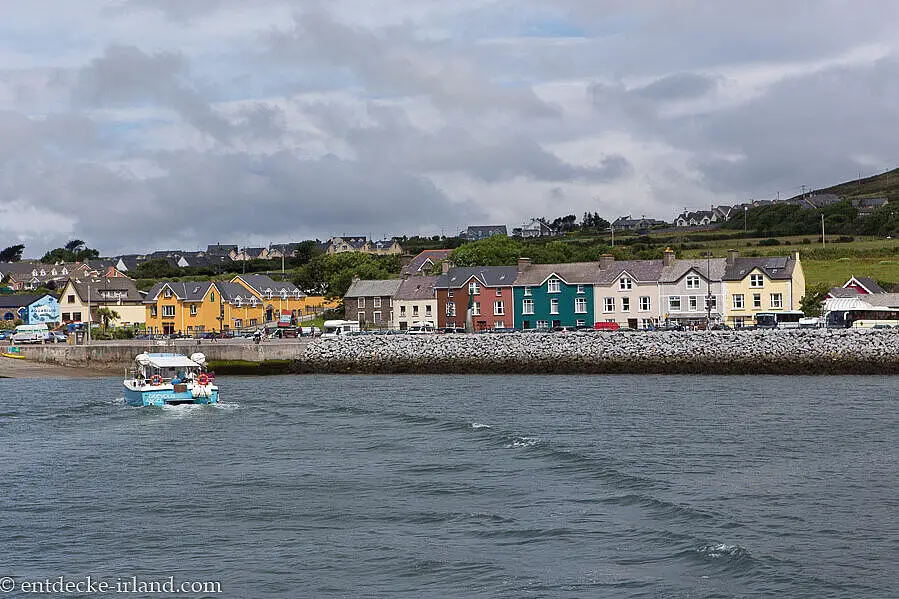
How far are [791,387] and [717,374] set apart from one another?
10239 mm

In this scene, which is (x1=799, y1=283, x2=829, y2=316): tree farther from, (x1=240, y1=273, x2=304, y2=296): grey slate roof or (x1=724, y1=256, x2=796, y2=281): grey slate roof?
(x1=240, y1=273, x2=304, y2=296): grey slate roof

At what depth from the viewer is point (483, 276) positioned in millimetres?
92625

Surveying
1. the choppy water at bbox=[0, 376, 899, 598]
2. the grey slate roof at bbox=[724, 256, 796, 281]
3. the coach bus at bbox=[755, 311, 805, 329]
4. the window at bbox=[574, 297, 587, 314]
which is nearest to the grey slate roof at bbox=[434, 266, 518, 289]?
the window at bbox=[574, 297, 587, 314]

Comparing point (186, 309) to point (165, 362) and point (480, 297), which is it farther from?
point (165, 362)

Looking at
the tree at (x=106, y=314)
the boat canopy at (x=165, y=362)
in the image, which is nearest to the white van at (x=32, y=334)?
the tree at (x=106, y=314)

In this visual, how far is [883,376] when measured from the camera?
57938 mm

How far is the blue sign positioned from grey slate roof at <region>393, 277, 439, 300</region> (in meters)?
38.1

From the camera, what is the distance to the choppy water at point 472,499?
778 inches

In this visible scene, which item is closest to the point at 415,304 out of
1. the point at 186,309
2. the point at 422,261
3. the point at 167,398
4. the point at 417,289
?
the point at 417,289

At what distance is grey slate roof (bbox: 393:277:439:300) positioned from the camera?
98.4 m

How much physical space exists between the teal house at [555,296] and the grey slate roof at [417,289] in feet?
32.8

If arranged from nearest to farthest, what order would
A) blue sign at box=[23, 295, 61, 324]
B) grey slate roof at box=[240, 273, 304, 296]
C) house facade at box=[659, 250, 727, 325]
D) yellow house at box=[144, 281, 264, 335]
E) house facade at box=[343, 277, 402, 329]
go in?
house facade at box=[659, 250, 727, 325]
house facade at box=[343, 277, 402, 329]
yellow house at box=[144, 281, 264, 335]
blue sign at box=[23, 295, 61, 324]
grey slate roof at box=[240, 273, 304, 296]

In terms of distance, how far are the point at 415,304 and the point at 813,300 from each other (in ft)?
110

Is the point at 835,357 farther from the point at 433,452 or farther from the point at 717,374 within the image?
the point at 433,452
